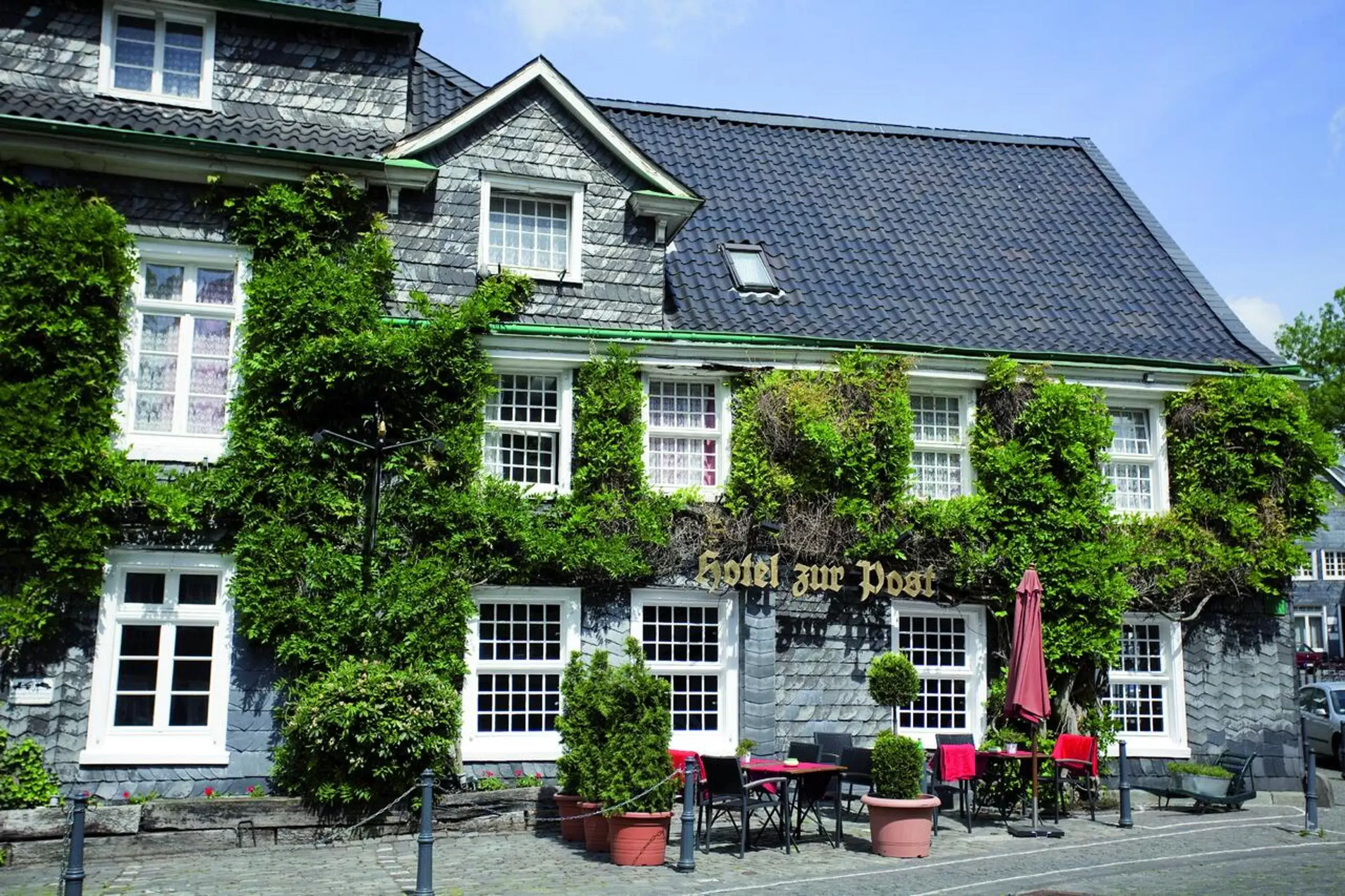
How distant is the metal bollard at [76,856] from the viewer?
29.7 feet

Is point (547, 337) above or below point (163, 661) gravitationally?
above

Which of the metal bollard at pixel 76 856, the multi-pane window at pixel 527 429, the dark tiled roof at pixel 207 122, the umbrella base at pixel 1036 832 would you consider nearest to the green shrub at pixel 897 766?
the umbrella base at pixel 1036 832

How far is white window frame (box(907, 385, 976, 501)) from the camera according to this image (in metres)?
17.7

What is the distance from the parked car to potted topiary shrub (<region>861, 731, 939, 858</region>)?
12214 millimetres

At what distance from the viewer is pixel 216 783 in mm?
14359

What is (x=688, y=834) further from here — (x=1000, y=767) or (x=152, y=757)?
(x=152, y=757)

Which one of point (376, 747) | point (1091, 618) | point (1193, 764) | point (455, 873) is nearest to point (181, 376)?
point (376, 747)

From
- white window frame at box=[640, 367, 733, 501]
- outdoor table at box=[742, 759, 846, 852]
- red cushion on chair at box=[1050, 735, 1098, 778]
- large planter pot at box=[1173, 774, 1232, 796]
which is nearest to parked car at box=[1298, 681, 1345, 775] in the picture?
large planter pot at box=[1173, 774, 1232, 796]

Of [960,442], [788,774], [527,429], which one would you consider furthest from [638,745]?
[960,442]

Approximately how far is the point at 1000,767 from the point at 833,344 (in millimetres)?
6007

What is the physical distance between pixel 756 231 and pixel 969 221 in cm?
407

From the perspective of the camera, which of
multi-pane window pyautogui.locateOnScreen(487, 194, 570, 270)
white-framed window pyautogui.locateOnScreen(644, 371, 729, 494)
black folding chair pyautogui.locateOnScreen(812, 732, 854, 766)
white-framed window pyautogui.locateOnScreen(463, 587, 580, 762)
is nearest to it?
white-framed window pyautogui.locateOnScreen(463, 587, 580, 762)

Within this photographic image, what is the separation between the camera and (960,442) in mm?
17844

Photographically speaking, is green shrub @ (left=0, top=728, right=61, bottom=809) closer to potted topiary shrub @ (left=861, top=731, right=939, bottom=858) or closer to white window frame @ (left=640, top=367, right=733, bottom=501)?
white window frame @ (left=640, top=367, right=733, bottom=501)
